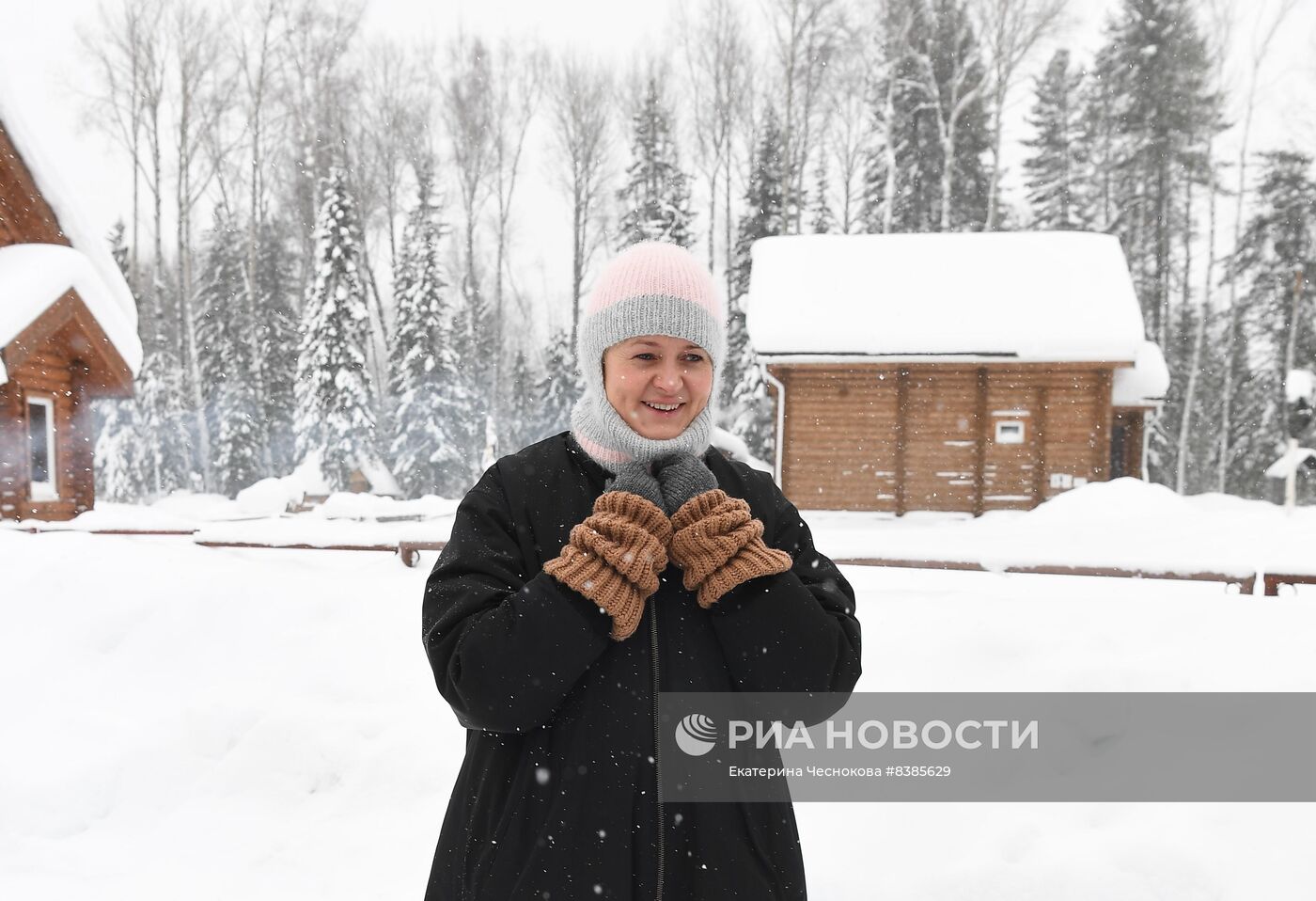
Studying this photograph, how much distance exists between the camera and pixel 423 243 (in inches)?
1159

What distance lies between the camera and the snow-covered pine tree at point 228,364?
102 ft

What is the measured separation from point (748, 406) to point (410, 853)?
22.5 metres

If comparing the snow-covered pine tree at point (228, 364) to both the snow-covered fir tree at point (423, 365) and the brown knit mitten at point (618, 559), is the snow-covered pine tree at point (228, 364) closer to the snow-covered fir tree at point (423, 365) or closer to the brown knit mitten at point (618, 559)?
the snow-covered fir tree at point (423, 365)

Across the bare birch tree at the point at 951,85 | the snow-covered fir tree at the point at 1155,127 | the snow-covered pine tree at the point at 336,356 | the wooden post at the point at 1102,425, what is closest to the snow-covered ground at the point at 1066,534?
the wooden post at the point at 1102,425

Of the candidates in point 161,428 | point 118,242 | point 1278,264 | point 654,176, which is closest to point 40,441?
point 161,428

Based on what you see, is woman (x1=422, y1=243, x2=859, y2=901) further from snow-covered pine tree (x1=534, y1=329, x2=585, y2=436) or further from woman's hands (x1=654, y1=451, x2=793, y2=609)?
snow-covered pine tree (x1=534, y1=329, x2=585, y2=436)

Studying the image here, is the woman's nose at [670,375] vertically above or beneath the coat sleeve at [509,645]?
above

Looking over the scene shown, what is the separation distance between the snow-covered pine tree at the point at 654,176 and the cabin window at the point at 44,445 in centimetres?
1939

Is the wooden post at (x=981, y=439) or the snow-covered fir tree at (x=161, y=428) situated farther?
the snow-covered fir tree at (x=161, y=428)

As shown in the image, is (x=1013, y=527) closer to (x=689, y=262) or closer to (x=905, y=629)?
(x=905, y=629)

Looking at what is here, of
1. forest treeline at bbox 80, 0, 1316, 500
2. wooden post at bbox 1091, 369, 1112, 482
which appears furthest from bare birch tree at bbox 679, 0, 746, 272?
wooden post at bbox 1091, 369, 1112, 482

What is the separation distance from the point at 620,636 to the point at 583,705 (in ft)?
0.63

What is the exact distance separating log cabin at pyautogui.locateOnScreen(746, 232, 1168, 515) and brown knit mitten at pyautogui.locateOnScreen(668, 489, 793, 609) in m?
14.8

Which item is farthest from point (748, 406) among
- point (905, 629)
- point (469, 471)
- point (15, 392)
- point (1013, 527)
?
point (905, 629)
